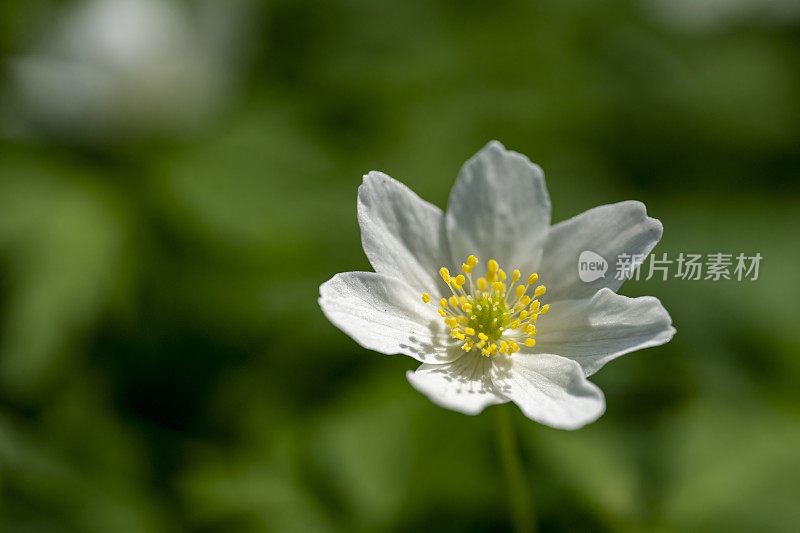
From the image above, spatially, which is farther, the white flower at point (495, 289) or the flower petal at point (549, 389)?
the white flower at point (495, 289)

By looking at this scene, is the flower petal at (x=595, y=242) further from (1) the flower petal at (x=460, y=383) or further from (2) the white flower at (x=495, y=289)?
(1) the flower petal at (x=460, y=383)

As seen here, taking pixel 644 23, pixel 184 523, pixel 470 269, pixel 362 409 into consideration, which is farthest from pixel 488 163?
pixel 644 23

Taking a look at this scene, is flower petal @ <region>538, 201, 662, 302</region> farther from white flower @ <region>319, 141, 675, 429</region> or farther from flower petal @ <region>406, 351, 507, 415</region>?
flower petal @ <region>406, 351, 507, 415</region>

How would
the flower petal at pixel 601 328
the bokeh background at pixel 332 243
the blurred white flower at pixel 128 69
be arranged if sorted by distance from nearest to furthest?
the flower petal at pixel 601 328 < the bokeh background at pixel 332 243 < the blurred white flower at pixel 128 69

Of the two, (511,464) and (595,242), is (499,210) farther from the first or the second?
(511,464)

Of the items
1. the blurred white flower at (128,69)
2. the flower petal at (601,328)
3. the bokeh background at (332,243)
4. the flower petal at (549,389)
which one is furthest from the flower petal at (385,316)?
the blurred white flower at (128,69)

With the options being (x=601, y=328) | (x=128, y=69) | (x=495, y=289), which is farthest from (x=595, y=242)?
(x=128, y=69)

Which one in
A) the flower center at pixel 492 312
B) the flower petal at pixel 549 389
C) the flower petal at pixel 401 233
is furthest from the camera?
the flower center at pixel 492 312
